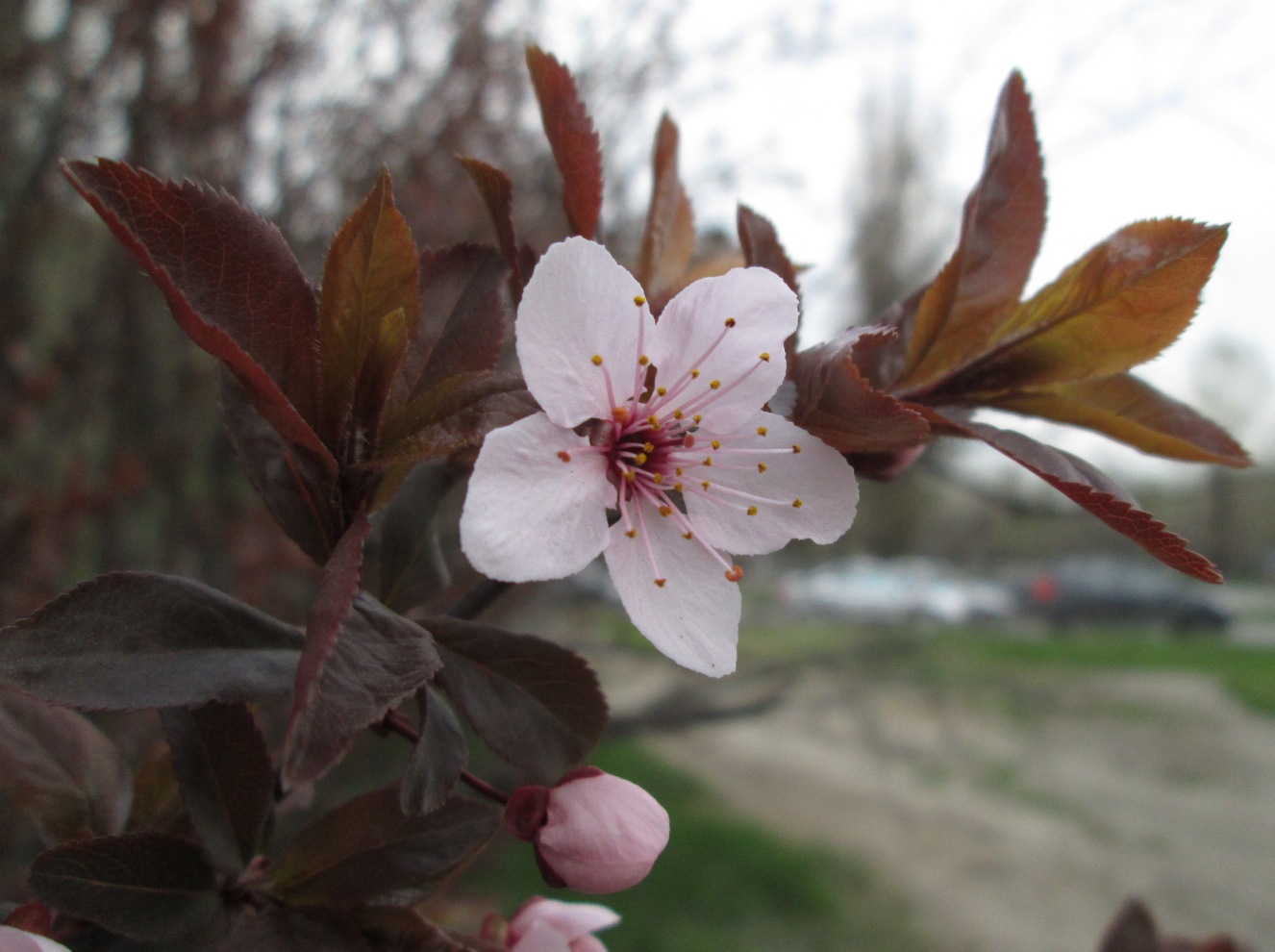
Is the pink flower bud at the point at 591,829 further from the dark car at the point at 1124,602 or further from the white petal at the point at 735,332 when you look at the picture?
the dark car at the point at 1124,602

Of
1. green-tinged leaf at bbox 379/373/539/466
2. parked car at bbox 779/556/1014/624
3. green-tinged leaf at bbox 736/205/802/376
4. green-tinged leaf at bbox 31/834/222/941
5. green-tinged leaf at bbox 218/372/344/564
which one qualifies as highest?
green-tinged leaf at bbox 736/205/802/376

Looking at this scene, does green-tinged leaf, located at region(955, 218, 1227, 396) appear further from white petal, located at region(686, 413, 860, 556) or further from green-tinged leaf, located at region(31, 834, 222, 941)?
green-tinged leaf, located at region(31, 834, 222, 941)

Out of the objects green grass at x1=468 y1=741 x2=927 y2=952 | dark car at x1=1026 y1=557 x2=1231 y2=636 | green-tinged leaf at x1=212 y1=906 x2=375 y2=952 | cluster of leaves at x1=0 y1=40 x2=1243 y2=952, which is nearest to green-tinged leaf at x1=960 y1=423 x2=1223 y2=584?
cluster of leaves at x1=0 y1=40 x2=1243 y2=952

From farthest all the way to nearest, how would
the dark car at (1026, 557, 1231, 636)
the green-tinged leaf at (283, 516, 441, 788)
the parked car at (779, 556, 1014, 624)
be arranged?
the dark car at (1026, 557, 1231, 636) < the parked car at (779, 556, 1014, 624) < the green-tinged leaf at (283, 516, 441, 788)

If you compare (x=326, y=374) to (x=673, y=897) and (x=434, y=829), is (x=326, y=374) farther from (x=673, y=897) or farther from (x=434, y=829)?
(x=673, y=897)

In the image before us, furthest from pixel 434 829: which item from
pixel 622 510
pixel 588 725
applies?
pixel 622 510
